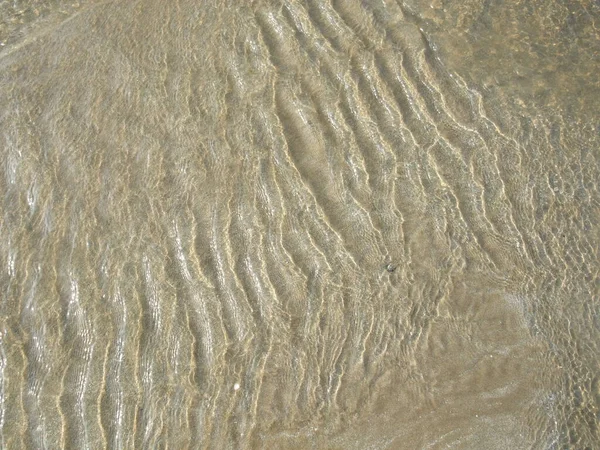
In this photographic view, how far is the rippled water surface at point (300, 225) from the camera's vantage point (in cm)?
331

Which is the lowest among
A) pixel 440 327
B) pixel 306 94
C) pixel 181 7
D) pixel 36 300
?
pixel 440 327

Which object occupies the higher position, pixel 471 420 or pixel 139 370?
pixel 139 370

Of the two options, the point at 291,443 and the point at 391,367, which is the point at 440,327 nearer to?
the point at 391,367

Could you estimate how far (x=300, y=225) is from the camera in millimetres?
3719

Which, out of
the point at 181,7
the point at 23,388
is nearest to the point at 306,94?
the point at 181,7

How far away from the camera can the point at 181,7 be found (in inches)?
179

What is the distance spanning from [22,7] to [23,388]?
2.69 meters

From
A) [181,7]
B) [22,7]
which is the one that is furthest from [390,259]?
[22,7]

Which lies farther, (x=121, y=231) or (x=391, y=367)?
(x=121, y=231)

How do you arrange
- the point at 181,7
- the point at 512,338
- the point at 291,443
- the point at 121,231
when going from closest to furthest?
1. the point at 291,443
2. the point at 512,338
3. the point at 121,231
4. the point at 181,7

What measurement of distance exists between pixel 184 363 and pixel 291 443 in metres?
0.64

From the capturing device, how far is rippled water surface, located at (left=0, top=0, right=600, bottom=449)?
130 inches

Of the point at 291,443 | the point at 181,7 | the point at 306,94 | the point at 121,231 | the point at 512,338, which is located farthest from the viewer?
the point at 181,7

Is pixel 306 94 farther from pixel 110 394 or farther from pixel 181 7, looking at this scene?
pixel 110 394
